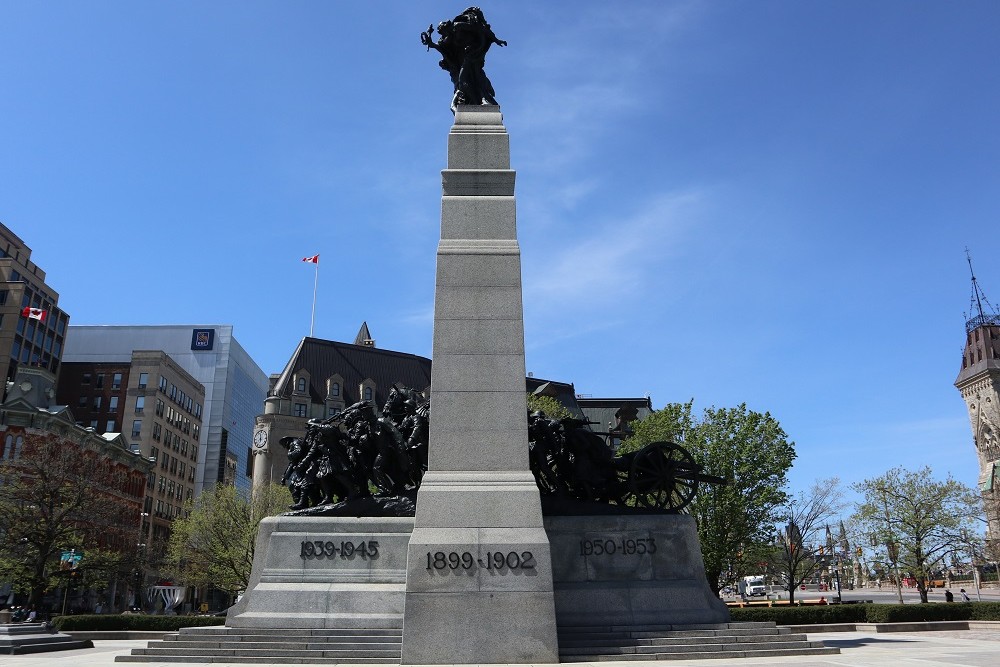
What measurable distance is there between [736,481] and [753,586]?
6696cm

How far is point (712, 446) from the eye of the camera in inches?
1610

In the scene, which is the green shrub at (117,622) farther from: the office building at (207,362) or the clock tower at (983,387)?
the clock tower at (983,387)

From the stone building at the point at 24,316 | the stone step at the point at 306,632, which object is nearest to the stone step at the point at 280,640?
the stone step at the point at 306,632

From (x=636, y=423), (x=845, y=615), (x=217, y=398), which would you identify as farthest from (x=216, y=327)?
(x=845, y=615)

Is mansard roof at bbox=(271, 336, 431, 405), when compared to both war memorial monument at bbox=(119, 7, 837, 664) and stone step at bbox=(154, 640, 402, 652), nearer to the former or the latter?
war memorial monument at bbox=(119, 7, 837, 664)

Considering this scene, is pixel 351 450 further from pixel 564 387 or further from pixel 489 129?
pixel 564 387

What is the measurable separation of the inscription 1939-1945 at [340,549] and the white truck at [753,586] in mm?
79489

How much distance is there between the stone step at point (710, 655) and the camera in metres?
14.3

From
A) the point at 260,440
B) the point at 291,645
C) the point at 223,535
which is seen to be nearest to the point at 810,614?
the point at 291,645

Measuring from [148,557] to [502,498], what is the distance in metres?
60.5

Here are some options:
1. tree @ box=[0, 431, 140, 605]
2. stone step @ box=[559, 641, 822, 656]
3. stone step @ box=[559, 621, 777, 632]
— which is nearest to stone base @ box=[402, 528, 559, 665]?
stone step @ box=[559, 641, 822, 656]

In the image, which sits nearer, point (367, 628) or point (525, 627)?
point (525, 627)

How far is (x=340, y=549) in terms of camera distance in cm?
1798

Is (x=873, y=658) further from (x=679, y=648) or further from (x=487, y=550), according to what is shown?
(x=487, y=550)
